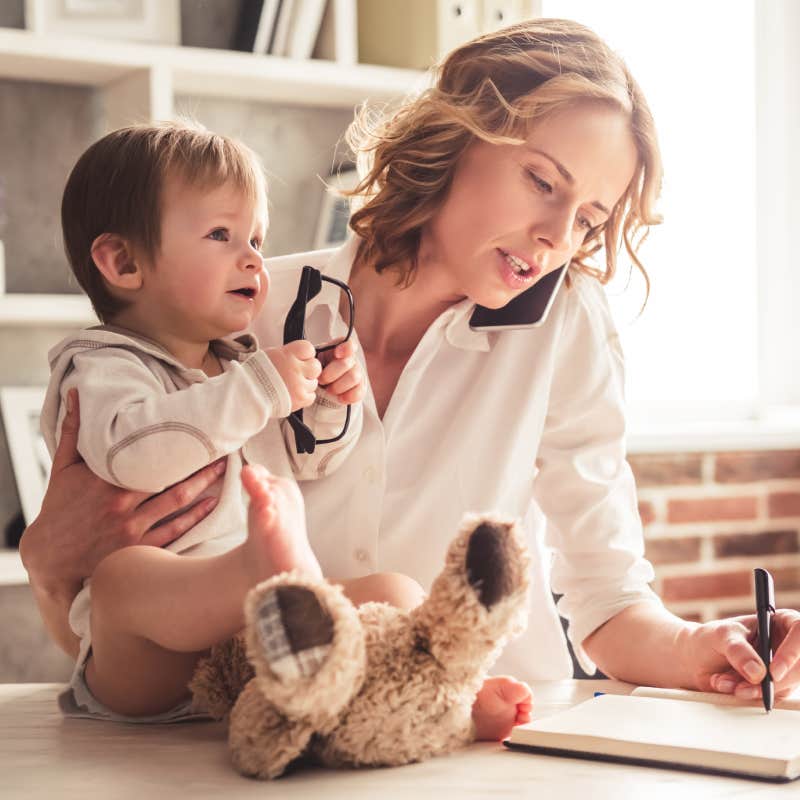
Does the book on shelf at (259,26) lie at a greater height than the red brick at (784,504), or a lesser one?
greater

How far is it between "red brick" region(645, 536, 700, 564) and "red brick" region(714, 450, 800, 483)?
0.19 m

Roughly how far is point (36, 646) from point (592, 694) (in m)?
1.86

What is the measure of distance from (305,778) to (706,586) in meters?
2.49

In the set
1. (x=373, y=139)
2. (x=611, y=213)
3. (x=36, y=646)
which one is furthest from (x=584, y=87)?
(x=36, y=646)

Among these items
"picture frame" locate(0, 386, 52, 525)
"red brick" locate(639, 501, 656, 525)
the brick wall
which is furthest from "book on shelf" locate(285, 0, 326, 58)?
"red brick" locate(639, 501, 656, 525)

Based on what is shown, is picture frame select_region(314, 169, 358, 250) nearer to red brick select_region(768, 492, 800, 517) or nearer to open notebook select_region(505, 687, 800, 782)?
red brick select_region(768, 492, 800, 517)

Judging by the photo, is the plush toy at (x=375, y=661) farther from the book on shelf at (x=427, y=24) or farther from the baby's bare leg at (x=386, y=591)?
the book on shelf at (x=427, y=24)

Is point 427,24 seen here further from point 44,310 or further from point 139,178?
point 139,178

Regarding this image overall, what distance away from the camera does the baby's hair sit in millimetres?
1328

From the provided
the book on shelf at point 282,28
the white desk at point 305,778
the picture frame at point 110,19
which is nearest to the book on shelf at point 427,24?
the book on shelf at point 282,28

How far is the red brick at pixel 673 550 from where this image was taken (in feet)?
10.4

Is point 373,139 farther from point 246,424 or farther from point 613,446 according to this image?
point 246,424

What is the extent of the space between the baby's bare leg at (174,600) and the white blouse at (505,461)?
0.39 meters

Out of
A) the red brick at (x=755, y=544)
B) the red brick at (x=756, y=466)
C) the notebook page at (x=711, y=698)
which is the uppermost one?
the notebook page at (x=711, y=698)
